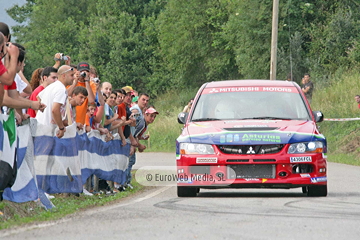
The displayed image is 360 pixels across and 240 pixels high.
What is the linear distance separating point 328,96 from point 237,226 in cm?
2868

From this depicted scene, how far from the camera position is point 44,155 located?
1166cm

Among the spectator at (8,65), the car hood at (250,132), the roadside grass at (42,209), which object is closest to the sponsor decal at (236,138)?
the car hood at (250,132)

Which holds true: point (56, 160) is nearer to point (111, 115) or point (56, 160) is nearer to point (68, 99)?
point (68, 99)

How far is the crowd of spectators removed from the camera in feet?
31.8

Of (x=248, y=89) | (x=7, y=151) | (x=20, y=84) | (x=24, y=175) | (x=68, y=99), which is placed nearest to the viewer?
(x=7, y=151)

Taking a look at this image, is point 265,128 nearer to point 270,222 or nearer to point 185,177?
point 185,177

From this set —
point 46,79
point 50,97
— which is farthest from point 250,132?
point 46,79

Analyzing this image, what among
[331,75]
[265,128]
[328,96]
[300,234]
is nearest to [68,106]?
[265,128]

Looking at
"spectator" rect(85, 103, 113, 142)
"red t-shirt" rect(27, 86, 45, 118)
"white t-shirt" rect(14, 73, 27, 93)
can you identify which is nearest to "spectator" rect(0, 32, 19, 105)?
"white t-shirt" rect(14, 73, 27, 93)

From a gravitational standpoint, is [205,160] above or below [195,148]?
below

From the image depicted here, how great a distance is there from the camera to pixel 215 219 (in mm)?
9305

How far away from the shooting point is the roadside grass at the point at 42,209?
9250 millimetres

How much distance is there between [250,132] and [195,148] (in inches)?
31.4

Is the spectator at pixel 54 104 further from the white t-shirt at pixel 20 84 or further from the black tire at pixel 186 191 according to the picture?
the black tire at pixel 186 191
